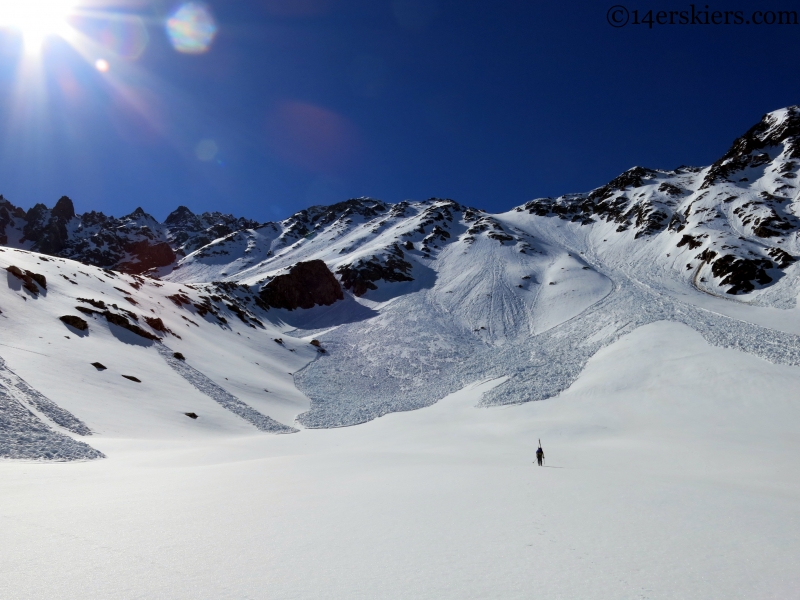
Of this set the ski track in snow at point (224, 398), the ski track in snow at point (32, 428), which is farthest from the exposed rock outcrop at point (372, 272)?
the ski track in snow at point (32, 428)

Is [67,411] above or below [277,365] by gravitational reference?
below

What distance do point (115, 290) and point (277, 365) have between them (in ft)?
70.7

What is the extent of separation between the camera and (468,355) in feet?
182

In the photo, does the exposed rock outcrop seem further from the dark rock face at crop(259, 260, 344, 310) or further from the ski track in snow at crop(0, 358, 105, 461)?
the ski track in snow at crop(0, 358, 105, 461)

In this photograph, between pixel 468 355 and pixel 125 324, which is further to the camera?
pixel 468 355

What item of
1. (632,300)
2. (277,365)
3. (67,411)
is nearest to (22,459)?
(67,411)

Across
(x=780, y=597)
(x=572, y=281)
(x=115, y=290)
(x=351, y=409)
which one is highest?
(x=572, y=281)

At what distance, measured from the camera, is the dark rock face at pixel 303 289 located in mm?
82562

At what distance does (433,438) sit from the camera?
26.1 metres

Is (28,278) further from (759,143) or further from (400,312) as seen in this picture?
(759,143)

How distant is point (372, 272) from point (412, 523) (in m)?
87.6

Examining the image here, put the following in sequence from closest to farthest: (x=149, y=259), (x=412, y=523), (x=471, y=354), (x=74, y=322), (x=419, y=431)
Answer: (x=412, y=523), (x=419, y=431), (x=74, y=322), (x=471, y=354), (x=149, y=259)

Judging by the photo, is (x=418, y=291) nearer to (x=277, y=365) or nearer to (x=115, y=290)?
(x=277, y=365)

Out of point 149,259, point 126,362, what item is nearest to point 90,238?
point 149,259
